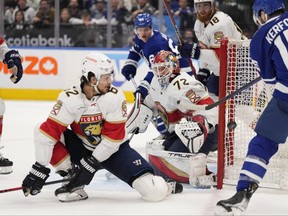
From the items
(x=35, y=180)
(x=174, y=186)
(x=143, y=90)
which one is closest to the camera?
(x=35, y=180)

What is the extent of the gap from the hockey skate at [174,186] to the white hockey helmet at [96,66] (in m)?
0.63

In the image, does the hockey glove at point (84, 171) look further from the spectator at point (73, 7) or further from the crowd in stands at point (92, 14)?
the spectator at point (73, 7)

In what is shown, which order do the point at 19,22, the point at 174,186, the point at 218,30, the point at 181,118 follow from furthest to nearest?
the point at 19,22 < the point at 218,30 < the point at 181,118 < the point at 174,186

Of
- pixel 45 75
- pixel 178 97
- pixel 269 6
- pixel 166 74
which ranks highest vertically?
pixel 269 6

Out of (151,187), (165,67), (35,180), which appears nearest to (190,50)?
(165,67)

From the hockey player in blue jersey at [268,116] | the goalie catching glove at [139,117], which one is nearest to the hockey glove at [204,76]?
the goalie catching glove at [139,117]

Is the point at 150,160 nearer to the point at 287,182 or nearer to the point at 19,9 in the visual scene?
the point at 287,182

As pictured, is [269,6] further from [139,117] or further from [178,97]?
[139,117]

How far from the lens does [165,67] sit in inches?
164

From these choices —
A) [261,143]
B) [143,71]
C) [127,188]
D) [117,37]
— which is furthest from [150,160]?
[117,37]

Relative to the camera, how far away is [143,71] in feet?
26.9

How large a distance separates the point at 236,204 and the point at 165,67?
1.08 meters

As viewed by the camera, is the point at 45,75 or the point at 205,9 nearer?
the point at 205,9

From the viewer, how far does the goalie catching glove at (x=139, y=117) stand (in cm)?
472
